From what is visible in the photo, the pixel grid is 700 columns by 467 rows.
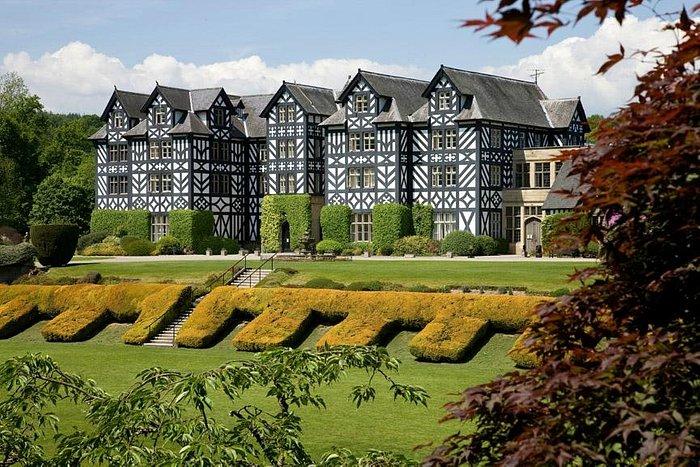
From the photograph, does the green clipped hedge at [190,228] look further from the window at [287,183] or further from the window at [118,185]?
the window at [118,185]

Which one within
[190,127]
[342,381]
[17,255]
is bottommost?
[342,381]

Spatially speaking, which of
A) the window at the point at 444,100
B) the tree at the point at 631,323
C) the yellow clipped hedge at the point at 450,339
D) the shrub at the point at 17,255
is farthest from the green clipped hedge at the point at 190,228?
the tree at the point at 631,323

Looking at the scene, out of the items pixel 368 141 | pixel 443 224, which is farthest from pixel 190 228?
pixel 443 224

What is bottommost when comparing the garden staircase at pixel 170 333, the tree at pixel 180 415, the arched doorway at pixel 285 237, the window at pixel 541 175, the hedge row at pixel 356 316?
the garden staircase at pixel 170 333

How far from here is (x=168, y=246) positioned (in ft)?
206

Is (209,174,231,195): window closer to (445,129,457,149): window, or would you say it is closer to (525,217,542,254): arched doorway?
(445,129,457,149): window

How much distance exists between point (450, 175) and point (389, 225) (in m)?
4.36

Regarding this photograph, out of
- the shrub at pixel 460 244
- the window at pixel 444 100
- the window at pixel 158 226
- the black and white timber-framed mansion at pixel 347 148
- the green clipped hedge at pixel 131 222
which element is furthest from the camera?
the window at pixel 158 226

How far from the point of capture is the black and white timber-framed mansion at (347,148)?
59.8 m

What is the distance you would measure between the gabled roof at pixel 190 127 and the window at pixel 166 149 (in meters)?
0.85

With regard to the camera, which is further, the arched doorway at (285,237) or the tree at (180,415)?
the arched doorway at (285,237)

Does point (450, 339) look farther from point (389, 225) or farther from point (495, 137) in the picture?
point (495, 137)

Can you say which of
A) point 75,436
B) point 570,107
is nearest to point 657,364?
point 75,436

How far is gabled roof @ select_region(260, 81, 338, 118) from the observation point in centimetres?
6525
